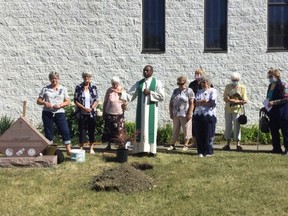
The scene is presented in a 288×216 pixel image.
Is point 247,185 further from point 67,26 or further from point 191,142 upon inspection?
point 67,26

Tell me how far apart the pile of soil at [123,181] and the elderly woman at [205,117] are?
2.17 m

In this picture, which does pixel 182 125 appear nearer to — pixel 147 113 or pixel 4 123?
pixel 147 113

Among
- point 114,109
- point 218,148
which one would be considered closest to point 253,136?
point 218,148

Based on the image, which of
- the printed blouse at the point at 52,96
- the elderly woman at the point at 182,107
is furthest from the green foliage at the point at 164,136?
the printed blouse at the point at 52,96

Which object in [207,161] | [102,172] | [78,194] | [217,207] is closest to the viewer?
[217,207]

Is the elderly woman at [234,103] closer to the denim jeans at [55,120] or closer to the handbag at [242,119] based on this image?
the handbag at [242,119]

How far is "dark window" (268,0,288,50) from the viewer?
43.6 feet

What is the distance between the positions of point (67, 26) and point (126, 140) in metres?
5.03

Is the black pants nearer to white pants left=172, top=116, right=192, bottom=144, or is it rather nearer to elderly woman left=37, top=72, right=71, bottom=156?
white pants left=172, top=116, right=192, bottom=144

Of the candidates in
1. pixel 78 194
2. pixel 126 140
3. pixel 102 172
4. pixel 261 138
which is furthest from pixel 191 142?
pixel 78 194

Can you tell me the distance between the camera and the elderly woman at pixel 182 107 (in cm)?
1066

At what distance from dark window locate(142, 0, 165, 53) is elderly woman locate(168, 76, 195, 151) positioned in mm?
3077

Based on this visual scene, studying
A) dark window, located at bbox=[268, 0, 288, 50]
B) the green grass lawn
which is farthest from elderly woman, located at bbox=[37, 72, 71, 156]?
dark window, located at bbox=[268, 0, 288, 50]

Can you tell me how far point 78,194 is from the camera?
25.4ft
